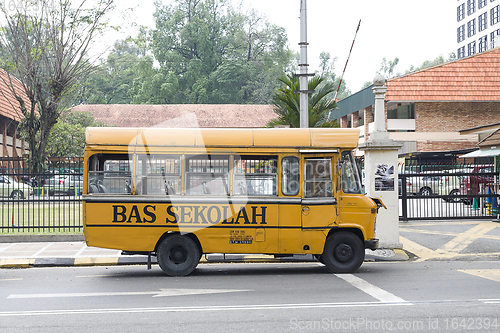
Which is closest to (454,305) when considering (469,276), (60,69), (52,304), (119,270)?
(469,276)

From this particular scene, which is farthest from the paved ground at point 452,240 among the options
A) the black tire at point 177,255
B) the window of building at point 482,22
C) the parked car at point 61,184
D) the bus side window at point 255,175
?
the window of building at point 482,22

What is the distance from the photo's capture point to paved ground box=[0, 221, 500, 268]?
11.0m

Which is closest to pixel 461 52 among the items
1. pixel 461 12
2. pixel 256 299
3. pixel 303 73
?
pixel 461 12

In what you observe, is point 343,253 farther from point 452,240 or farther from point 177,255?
point 452,240

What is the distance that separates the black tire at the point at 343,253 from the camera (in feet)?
Result: 30.8

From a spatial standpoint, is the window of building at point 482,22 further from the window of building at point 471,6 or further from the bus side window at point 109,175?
the bus side window at point 109,175

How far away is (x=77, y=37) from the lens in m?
19.2

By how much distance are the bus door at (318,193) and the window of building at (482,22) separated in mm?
67804

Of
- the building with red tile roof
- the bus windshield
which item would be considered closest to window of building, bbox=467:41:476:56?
the building with red tile roof

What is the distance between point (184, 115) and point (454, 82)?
30.1 metres

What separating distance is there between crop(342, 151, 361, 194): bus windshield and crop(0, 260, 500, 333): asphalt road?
5.31 feet

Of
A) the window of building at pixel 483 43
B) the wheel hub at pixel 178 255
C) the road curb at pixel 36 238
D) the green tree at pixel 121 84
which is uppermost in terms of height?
the window of building at pixel 483 43

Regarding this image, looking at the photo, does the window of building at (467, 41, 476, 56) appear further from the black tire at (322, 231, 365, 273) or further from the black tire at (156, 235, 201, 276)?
the black tire at (156, 235, 201, 276)

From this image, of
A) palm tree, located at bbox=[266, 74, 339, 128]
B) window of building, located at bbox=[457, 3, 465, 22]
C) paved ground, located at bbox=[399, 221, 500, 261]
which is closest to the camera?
paved ground, located at bbox=[399, 221, 500, 261]
